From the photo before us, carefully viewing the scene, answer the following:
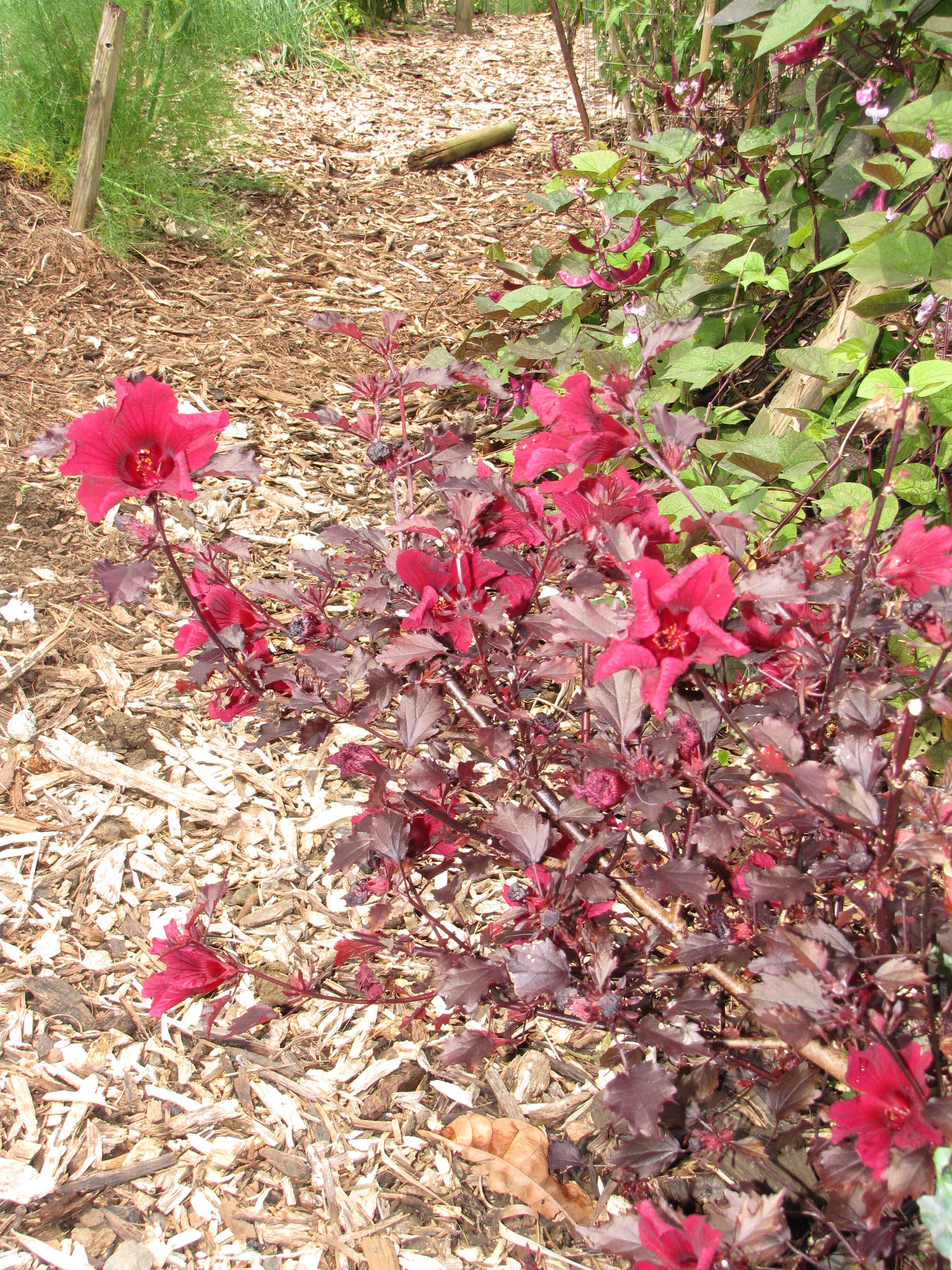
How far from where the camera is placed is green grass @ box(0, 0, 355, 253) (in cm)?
363

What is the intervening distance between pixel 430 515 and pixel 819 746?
65 cm

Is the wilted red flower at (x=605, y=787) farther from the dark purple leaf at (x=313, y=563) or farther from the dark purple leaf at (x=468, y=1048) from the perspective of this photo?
the dark purple leaf at (x=313, y=563)

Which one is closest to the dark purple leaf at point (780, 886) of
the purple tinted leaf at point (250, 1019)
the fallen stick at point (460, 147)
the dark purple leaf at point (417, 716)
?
the dark purple leaf at point (417, 716)

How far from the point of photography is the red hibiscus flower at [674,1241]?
0.81m

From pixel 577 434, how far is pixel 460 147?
178 inches

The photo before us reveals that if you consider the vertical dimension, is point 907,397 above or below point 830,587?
above

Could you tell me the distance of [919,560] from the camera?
928 millimetres

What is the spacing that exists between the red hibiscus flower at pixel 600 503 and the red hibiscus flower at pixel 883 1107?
1.94 ft

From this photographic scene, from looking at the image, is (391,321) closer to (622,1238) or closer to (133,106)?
(622,1238)

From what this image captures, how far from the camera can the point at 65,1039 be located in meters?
1.51

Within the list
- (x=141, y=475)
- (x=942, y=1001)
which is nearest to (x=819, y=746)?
(x=942, y=1001)

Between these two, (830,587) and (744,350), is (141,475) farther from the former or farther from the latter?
(744,350)

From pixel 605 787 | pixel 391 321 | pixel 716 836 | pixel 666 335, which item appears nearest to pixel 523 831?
pixel 605 787

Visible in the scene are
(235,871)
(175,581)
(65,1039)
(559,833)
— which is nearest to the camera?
(559,833)
